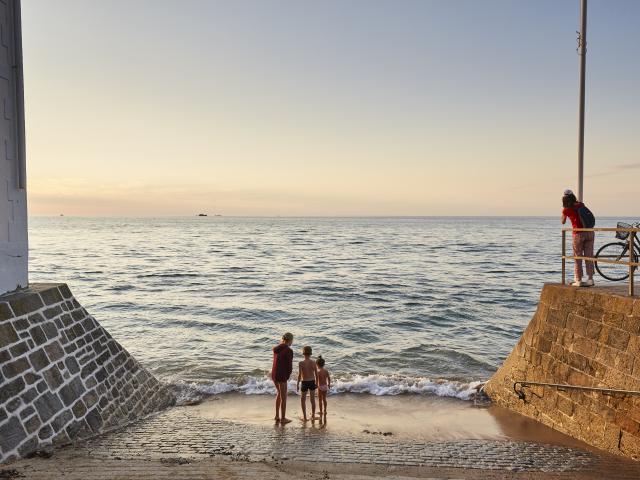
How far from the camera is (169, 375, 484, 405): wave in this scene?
44.0 ft

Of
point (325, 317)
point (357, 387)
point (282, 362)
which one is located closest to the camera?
point (282, 362)

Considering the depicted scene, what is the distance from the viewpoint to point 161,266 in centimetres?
4925

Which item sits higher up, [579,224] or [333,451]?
[579,224]

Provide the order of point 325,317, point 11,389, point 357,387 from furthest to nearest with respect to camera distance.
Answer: point 325,317 < point 357,387 < point 11,389

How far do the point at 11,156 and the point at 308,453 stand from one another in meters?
7.21

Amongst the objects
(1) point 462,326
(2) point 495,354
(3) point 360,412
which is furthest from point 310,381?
(1) point 462,326

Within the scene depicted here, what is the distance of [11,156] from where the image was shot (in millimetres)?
8938

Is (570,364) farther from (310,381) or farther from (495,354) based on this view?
(495,354)

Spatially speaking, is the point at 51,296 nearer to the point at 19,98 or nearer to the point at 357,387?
the point at 19,98

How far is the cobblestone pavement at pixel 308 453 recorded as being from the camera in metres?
7.07

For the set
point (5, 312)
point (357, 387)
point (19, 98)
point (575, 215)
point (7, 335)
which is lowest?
point (357, 387)

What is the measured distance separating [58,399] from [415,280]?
32.1 m

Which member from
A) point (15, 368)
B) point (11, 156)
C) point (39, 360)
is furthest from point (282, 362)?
point (11, 156)

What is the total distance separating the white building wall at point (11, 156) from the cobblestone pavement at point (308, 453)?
3428mm
